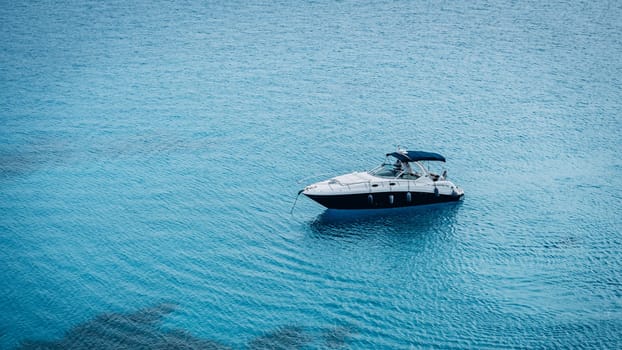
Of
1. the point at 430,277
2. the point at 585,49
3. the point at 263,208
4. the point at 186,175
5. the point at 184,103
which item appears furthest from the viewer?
the point at 585,49

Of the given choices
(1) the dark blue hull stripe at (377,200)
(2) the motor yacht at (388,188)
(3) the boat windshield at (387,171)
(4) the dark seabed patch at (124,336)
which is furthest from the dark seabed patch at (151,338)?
(3) the boat windshield at (387,171)

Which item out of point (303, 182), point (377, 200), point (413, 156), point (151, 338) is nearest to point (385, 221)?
point (377, 200)

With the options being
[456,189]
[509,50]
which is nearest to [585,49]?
[509,50]

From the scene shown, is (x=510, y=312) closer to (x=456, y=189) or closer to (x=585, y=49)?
(x=456, y=189)

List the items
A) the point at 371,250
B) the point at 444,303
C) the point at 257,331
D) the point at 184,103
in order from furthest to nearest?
the point at 184,103
the point at 371,250
the point at 444,303
the point at 257,331

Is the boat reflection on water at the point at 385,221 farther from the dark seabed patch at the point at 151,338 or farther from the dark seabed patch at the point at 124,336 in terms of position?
the dark seabed patch at the point at 124,336

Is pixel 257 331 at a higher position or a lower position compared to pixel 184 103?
lower
